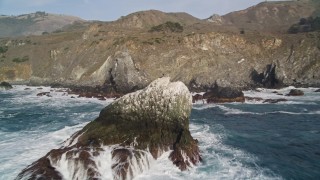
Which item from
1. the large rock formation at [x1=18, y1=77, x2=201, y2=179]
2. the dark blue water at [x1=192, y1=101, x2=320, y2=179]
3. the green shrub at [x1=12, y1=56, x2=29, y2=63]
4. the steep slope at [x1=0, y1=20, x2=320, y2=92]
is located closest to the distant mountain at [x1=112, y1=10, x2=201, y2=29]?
the green shrub at [x1=12, y1=56, x2=29, y2=63]

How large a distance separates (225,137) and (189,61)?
56.8 meters

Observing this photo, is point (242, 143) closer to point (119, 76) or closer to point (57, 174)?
point (57, 174)

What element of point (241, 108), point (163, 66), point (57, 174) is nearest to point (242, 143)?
point (57, 174)

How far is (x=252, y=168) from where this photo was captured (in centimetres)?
2523

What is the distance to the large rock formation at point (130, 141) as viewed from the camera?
76.3 feet

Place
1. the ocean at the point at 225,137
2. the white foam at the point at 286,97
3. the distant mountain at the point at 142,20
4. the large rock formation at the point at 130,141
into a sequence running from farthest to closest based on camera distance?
the distant mountain at the point at 142,20, the white foam at the point at 286,97, the ocean at the point at 225,137, the large rock formation at the point at 130,141

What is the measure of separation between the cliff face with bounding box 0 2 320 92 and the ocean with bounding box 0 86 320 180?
73.8 feet

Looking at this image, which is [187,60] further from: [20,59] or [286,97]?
[20,59]

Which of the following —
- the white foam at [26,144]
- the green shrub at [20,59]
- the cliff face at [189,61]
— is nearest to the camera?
the white foam at [26,144]

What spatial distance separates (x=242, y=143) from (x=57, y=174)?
1676 cm

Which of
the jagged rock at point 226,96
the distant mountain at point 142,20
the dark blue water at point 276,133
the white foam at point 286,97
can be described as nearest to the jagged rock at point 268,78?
the white foam at point 286,97

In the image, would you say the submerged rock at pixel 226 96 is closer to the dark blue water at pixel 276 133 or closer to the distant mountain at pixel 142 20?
the dark blue water at pixel 276 133

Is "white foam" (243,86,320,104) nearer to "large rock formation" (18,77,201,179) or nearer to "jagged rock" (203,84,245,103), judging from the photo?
"jagged rock" (203,84,245,103)

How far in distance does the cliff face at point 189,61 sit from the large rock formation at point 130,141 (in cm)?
4625
